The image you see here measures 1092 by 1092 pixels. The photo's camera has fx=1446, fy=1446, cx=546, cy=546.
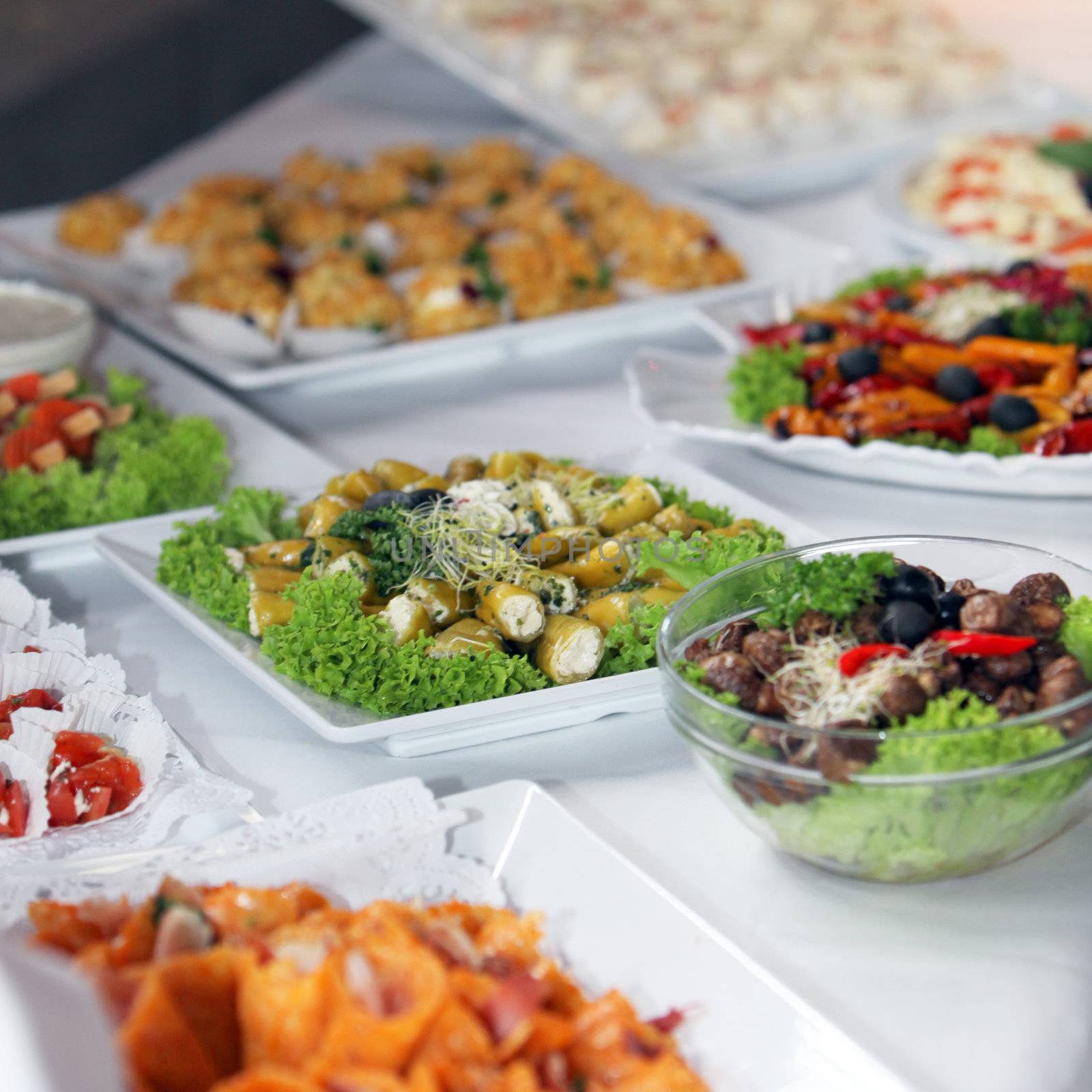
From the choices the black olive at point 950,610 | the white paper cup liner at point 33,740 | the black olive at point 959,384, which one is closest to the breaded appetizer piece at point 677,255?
the black olive at point 959,384

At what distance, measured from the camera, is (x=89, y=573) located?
80.8 inches

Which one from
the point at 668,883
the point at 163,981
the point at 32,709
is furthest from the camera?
the point at 32,709

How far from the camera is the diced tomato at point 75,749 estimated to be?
4.73ft

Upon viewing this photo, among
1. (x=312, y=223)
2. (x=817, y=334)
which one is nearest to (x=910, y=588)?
(x=817, y=334)

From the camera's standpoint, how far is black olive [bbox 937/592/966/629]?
1.34m

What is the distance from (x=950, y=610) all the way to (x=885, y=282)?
1.60m

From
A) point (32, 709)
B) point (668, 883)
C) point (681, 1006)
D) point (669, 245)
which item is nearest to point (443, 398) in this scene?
point (669, 245)

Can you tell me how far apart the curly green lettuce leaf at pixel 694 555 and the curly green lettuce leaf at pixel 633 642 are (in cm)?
6

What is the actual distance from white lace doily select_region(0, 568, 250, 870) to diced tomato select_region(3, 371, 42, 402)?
0.69 m

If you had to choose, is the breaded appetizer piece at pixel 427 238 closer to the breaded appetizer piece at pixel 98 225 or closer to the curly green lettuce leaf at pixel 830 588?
the breaded appetizer piece at pixel 98 225

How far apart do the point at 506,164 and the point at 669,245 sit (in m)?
0.92

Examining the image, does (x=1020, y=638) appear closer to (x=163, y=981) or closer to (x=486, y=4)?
(x=163, y=981)

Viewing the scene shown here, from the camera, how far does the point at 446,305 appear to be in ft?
9.55

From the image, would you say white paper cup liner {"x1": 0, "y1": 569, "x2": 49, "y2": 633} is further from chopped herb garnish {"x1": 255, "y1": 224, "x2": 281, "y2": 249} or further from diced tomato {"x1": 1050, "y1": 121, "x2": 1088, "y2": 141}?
diced tomato {"x1": 1050, "y1": 121, "x2": 1088, "y2": 141}
